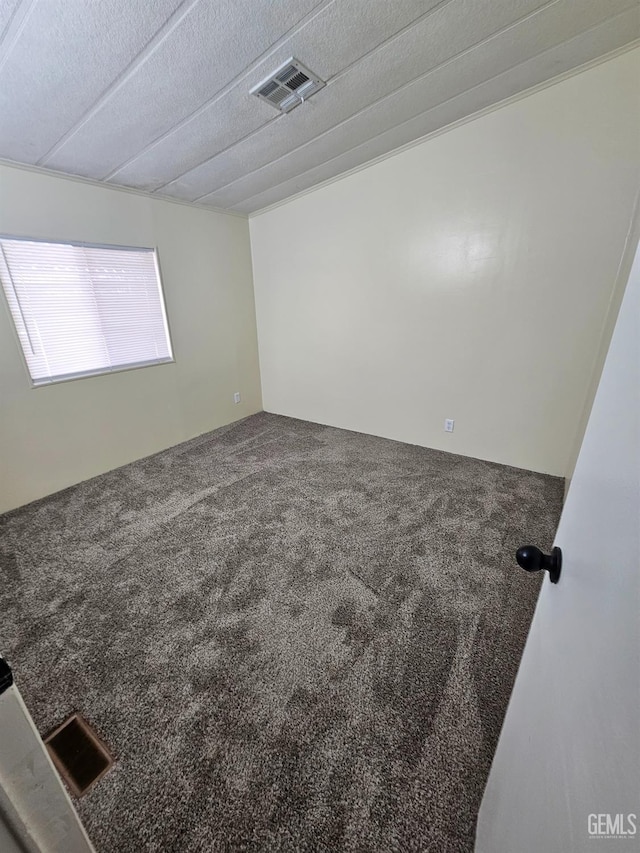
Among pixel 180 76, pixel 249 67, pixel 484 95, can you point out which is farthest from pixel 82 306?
pixel 484 95

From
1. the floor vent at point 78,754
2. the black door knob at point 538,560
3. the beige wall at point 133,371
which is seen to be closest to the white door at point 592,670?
the black door knob at point 538,560

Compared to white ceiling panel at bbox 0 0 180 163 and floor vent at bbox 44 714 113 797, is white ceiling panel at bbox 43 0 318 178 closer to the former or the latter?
white ceiling panel at bbox 0 0 180 163

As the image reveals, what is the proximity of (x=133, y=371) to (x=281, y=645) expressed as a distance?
2706 mm

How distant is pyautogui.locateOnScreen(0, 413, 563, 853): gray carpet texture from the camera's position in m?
0.97

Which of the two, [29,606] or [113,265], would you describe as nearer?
[29,606]

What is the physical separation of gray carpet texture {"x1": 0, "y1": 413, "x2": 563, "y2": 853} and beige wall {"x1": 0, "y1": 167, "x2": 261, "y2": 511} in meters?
0.46

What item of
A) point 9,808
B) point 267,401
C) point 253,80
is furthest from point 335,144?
point 9,808

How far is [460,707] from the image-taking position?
1193 mm

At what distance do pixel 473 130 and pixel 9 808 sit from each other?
3.53m

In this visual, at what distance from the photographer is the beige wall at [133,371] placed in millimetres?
2387

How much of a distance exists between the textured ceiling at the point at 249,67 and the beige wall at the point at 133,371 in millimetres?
325

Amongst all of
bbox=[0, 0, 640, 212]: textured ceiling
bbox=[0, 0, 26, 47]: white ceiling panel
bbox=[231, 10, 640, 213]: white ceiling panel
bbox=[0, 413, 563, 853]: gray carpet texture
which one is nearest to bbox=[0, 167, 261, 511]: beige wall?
bbox=[0, 0, 640, 212]: textured ceiling

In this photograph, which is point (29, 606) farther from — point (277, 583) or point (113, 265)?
point (113, 265)

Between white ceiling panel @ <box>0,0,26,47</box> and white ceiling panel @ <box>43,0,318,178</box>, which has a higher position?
white ceiling panel @ <box>43,0,318,178</box>
